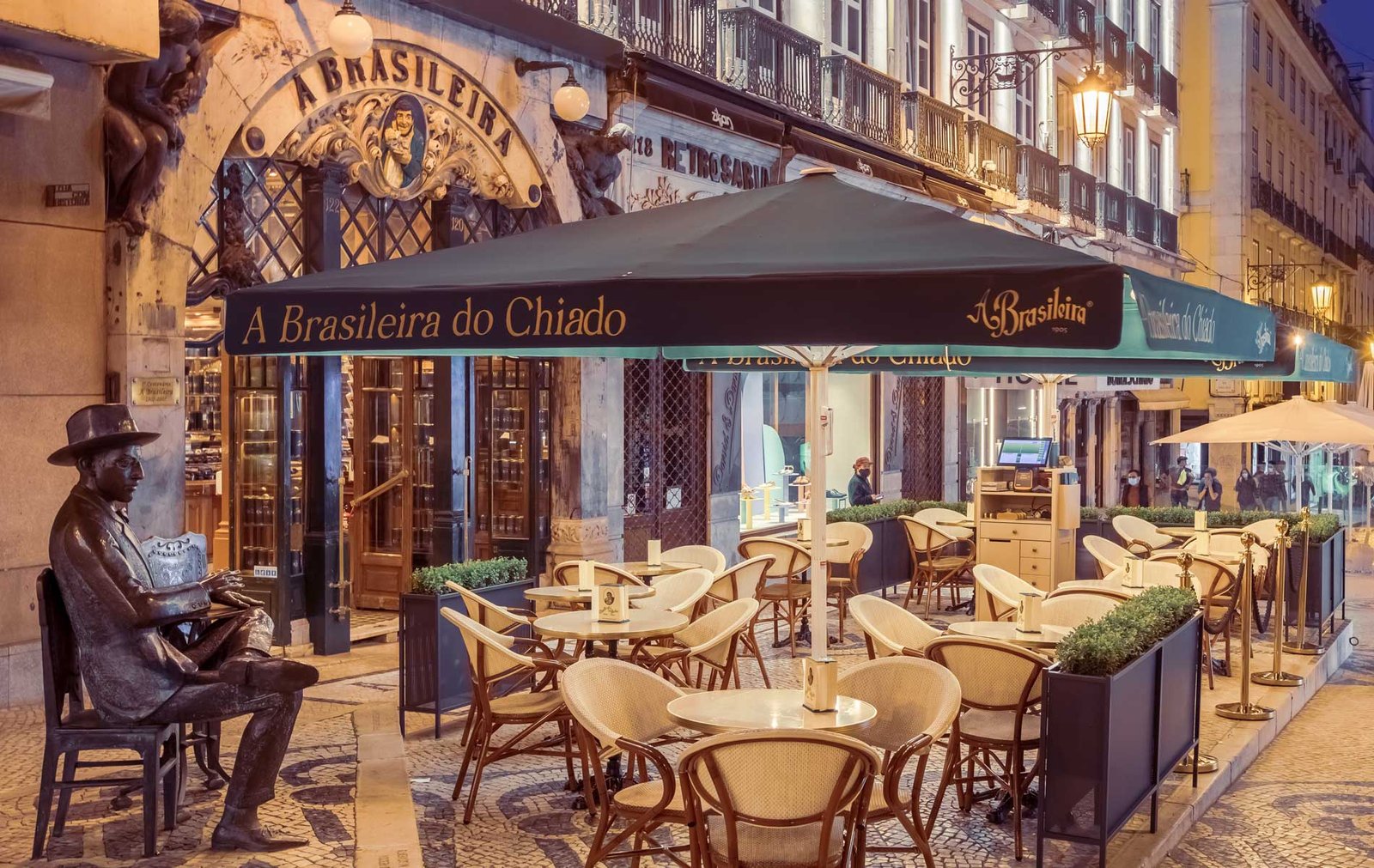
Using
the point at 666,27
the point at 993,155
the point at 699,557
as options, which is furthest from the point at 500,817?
the point at 993,155

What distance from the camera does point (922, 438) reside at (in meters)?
22.8

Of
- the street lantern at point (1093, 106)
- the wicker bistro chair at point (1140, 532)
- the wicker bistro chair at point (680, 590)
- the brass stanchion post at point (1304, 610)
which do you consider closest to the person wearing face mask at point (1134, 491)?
the street lantern at point (1093, 106)

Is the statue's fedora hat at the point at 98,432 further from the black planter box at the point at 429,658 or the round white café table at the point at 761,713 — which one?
the black planter box at the point at 429,658

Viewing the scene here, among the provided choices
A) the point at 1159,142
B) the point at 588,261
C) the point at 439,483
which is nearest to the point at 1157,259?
the point at 1159,142

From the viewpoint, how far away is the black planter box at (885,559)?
48.0 feet

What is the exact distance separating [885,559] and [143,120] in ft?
28.3

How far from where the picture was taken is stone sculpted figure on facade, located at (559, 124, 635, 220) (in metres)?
13.6

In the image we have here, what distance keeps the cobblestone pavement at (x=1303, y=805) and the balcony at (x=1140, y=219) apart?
2236 cm

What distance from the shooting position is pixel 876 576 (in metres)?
14.8

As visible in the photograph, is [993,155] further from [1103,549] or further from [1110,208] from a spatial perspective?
[1103,549]

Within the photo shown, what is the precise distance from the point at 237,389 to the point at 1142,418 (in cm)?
2858

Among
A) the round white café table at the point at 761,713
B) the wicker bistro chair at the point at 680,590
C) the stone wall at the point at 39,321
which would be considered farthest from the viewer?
the wicker bistro chair at the point at 680,590

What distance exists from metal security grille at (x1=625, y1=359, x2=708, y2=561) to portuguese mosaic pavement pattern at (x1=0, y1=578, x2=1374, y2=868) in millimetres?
6035

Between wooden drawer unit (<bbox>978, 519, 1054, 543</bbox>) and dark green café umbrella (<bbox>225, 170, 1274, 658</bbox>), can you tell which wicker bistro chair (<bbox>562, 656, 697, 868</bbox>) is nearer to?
dark green café umbrella (<bbox>225, 170, 1274, 658</bbox>)
